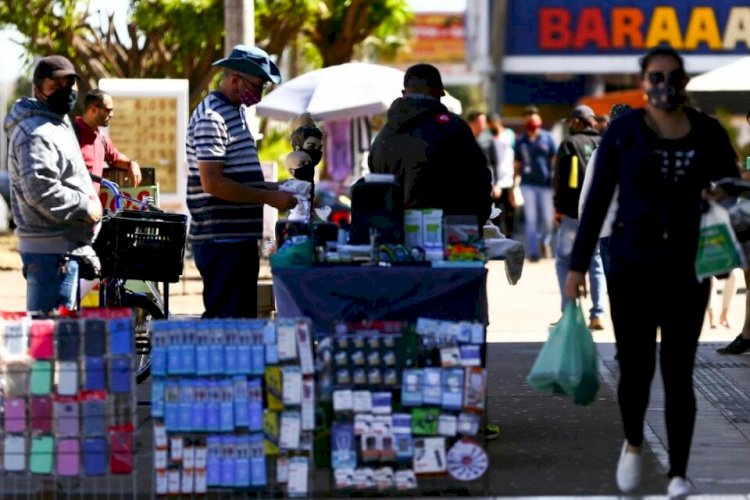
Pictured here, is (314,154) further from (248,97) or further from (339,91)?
(339,91)

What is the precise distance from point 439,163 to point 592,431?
5.56 feet

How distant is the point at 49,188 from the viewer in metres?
8.37

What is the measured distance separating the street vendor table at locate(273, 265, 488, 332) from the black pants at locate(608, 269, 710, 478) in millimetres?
644

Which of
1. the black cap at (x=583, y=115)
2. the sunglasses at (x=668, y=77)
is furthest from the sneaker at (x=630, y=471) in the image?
the black cap at (x=583, y=115)

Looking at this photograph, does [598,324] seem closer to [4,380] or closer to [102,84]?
[102,84]

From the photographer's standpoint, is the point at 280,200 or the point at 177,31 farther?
the point at 177,31

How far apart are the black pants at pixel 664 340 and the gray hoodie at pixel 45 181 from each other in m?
2.60

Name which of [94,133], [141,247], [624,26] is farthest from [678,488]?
[624,26]

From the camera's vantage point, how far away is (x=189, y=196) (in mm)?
8797

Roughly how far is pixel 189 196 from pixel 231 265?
41cm

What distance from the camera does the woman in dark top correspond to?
24.4 feet

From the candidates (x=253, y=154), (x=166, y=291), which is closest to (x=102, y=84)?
(x=166, y=291)

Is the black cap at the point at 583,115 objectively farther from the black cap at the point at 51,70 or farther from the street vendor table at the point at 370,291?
the street vendor table at the point at 370,291

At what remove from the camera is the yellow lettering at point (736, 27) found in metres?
38.9
